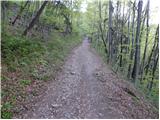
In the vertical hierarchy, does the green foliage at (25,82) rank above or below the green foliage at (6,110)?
above

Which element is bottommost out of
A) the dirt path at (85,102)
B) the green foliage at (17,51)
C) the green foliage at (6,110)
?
the dirt path at (85,102)

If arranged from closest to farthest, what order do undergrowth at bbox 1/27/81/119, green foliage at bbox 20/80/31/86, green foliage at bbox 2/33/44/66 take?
undergrowth at bbox 1/27/81/119 < green foliage at bbox 20/80/31/86 < green foliage at bbox 2/33/44/66

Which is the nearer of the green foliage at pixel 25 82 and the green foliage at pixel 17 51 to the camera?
the green foliage at pixel 25 82

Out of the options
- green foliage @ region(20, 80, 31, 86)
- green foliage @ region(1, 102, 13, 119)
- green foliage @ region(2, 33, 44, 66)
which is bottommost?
green foliage @ region(1, 102, 13, 119)

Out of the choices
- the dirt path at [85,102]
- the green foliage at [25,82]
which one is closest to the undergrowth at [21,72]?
the green foliage at [25,82]

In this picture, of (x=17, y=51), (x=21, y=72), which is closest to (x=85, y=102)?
(x=21, y=72)

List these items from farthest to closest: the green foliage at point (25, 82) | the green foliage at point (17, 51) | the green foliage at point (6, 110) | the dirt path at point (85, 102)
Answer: the green foliage at point (17, 51) < the green foliage at point (25, 82) < the dirt path at point (85, 102) < the green foliage at point (6, 110)

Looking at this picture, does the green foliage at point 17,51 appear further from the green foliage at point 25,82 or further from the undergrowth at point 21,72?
the green foliage at point 25,82

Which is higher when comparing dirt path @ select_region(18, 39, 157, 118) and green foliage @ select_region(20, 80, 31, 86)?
green foliage @ select_region(20, 80, 31, 86)

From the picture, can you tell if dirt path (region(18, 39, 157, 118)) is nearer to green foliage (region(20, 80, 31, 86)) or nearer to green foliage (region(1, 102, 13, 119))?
green foliage (region(1, 102, 13, 119))

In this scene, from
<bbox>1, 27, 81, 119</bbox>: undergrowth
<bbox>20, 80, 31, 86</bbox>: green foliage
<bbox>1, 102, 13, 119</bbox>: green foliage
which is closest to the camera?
<bbox>1, 102, 13, 119</bbox>: green foliage

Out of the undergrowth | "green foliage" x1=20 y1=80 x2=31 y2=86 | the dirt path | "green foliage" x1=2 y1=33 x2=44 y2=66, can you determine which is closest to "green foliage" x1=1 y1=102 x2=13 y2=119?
the undergrowth

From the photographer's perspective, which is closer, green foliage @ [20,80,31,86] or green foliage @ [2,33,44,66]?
green foliage @ [20,80,31,86]

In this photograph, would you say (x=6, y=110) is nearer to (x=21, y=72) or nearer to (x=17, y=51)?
(x=21, y=72)
